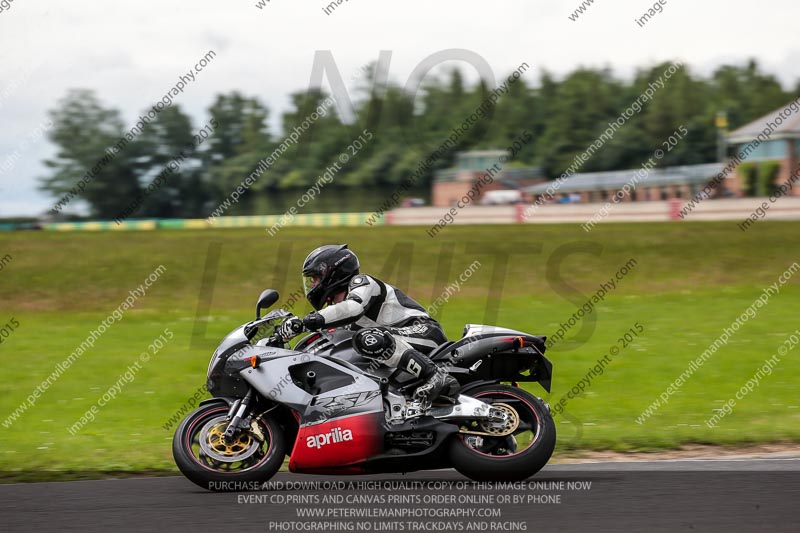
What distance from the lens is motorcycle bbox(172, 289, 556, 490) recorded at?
7.21 m

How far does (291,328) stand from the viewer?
23.9 ft

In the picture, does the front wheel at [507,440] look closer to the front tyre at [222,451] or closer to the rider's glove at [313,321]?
the rider's glove at [313,321]

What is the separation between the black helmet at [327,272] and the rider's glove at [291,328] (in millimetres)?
482

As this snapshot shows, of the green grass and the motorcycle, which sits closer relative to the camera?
the motorcycle

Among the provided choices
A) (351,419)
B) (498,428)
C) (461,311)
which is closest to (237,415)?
(351,419)

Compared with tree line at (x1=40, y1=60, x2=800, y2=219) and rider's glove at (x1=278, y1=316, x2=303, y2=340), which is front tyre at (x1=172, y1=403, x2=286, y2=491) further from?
tree line at (x1=40, y1=60, x2=800, y2=219)

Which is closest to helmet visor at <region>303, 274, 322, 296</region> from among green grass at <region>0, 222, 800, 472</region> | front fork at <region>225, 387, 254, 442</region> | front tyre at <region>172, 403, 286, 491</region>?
front fork at <region>225, 387, 254, 442</region>

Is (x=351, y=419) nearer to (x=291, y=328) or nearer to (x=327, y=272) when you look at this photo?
(x=291, y=328)

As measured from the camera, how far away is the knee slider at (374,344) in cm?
733

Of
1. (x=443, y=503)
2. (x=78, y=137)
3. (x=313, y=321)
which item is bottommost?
(x=78, y=137)

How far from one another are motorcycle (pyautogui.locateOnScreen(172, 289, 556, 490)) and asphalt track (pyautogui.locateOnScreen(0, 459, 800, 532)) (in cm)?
19

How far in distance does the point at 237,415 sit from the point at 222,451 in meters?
0.30

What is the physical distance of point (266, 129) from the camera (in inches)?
2409

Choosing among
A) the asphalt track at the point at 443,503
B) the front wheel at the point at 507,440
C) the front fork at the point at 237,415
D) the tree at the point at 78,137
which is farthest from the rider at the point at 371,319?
the tree at the point at 78,137
